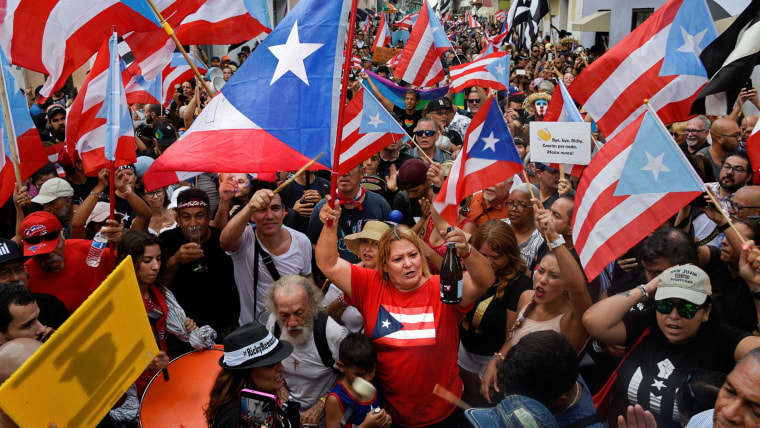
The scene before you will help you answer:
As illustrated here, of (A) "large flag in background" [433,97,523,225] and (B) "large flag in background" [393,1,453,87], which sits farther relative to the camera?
(B) "large flag in background" [393,1,453,87]

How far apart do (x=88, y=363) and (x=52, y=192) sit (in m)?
3.33

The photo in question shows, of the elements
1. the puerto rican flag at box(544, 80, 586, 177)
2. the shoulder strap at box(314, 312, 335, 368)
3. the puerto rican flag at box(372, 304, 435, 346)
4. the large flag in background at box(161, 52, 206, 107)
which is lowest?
the shoulder strap at box(314, 312, 335, 368)

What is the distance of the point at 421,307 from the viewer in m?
3.50

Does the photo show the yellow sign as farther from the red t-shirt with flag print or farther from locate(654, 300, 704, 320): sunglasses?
locate(654, 300, 704, 320): sunglasses

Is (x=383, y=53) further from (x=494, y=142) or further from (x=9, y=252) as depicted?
(x=9, y=252)

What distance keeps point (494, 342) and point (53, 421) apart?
2532 mm

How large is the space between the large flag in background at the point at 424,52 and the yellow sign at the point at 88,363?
722 cm

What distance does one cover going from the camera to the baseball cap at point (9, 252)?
3840 millimetres

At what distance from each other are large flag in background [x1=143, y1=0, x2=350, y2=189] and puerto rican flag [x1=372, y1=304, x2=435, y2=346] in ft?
3.61

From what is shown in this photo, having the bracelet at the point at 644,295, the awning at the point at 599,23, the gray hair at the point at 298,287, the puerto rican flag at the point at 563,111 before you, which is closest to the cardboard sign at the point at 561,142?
the puerto rican flag at the point at 563,111

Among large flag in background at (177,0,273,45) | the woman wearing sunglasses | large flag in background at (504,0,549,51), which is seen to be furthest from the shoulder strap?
large flag in background at (504,0,549,51)

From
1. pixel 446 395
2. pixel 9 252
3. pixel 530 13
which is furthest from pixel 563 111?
pixel 530 13

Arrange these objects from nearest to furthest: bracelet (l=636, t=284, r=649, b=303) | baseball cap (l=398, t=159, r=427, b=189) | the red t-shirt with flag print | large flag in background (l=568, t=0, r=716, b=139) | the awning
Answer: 1. bracelet (l=636, t=284, r=649, b=303)
2. the red t-shirt with flag print
3. large flag in background (l=568, t=0, r=716, b=139)
4. baseball cap (l=398, t=159, r=427, b=189)
5. the awning

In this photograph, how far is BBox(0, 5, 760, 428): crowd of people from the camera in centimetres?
286
